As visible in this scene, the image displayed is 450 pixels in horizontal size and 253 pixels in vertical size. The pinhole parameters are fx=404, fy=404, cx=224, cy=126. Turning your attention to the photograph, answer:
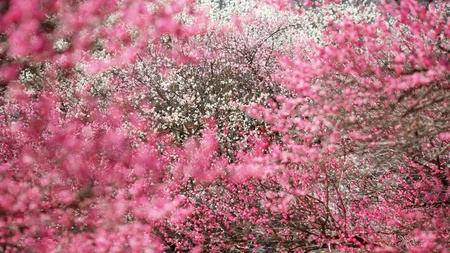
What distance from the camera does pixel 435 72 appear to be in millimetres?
4418

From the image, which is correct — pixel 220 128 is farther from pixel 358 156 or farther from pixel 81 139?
pixel 358 156

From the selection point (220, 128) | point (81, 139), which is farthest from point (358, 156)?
point (81, 139)

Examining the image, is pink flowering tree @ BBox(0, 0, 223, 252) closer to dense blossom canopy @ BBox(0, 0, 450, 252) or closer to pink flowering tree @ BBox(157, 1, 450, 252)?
dense blossom canopy @ BBox(0, 0, 450, 252)

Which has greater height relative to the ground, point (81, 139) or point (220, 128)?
point (220, 128)

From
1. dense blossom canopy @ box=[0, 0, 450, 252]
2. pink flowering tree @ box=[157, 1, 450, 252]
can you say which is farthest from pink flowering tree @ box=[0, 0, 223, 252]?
pink flowering tree @ box=[157, 1, 450, 252]

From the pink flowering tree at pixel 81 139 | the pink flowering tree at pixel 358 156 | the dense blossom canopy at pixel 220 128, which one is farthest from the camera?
the pink flowering tree at pixel 81 139

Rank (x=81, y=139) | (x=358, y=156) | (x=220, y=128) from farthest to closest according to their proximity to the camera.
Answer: (x=220, y=128) → (x=81, y=139) → (x=358, y=156)

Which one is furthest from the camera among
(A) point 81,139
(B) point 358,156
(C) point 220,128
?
(C) point 220,128

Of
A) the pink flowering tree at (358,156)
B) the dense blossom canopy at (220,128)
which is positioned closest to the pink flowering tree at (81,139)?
the dense blossom canopy at (220,128)

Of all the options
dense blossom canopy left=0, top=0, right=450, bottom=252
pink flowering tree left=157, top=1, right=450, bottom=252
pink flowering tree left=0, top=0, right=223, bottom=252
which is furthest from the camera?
pink flowering tree left=0, top=0, right=223, bottom=252

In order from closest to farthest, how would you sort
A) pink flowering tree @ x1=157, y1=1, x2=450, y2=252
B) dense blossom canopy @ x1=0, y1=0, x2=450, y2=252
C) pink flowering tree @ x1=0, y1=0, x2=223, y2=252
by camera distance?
pink flowering tree @ x1=157, y1=1, x2=450, y2=252 < dense blossom canopy @ x1=0, y1=0, x2=450, y2=252 < pink flowering tree @ x1=0, y1=0, x2=223, y2=252

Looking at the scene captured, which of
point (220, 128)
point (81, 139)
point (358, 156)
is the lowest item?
point (358, 156)

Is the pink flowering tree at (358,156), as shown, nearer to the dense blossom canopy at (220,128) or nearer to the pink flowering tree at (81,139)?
the dense blossom canopy at (220,128)

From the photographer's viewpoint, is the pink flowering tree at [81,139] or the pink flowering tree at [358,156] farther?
the pink flowering tree at [81,139]
